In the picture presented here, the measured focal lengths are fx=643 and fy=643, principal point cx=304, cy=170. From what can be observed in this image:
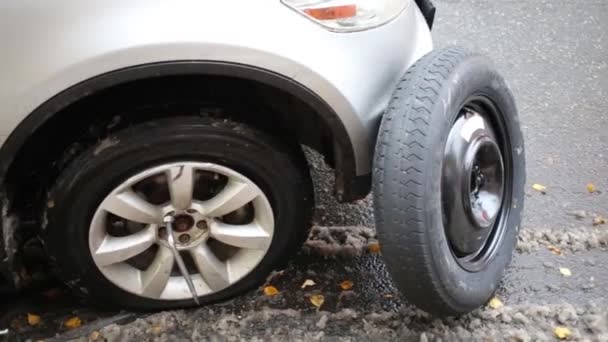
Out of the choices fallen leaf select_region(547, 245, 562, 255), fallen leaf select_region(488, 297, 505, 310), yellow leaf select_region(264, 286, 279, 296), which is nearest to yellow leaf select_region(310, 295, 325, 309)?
yellow leaf select_region(264, 286, 279, 296)

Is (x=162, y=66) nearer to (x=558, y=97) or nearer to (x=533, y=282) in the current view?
(x=533, y=282)

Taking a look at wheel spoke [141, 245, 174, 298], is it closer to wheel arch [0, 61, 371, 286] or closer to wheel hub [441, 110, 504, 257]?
wheel arch [0, 61, 371, 286]

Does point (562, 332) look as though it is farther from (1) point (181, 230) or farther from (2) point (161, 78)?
(2) point (161, 78)

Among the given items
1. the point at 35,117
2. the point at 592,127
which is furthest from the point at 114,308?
the point at 592,127

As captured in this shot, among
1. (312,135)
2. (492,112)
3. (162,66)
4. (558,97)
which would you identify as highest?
(162,66)

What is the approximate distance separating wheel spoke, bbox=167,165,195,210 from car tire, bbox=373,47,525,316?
24.6 inches

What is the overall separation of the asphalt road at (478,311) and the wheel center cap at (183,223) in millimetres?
396

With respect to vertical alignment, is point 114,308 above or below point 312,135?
below

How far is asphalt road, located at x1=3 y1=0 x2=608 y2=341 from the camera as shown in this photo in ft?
8.13

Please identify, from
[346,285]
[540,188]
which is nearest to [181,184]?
[346,285]

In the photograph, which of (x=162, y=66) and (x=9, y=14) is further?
(x=162, y=66)

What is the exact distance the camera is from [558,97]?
387 cm

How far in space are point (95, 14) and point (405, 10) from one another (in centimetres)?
112

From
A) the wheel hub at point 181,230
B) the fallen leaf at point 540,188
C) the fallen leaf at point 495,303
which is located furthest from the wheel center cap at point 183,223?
the fallen leaf at point 540,188
